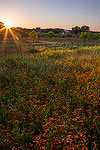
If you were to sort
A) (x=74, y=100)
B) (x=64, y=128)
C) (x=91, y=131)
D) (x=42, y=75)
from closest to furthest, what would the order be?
(x=64, y=128), (x=91, y=131), (x=74, y=100), (x=42, y=75)

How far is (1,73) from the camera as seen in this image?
6.64m

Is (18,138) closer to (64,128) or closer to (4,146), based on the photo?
(4,146)

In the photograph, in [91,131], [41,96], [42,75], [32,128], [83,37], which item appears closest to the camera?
[91,131]

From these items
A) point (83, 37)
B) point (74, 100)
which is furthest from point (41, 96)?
point (83, 37)

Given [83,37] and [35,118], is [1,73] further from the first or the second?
[83,37]

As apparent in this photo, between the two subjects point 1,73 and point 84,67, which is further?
point 84,67

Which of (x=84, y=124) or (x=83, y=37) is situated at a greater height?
(x=83, y=37)

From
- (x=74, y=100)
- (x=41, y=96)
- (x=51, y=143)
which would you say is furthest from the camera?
(x=41, y=96)

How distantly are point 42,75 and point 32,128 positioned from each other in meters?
3.54

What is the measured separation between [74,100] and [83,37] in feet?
176

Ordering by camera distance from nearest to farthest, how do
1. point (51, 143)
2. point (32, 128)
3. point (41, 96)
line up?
point (51, 143)
point (32, 128)
point (41, 96)

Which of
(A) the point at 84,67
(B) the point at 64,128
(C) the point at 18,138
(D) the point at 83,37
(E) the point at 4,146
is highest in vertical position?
(D) the point at 83,37

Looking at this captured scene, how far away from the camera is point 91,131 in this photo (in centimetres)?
288

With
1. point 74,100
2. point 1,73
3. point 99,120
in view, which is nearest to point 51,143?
point 99,120
